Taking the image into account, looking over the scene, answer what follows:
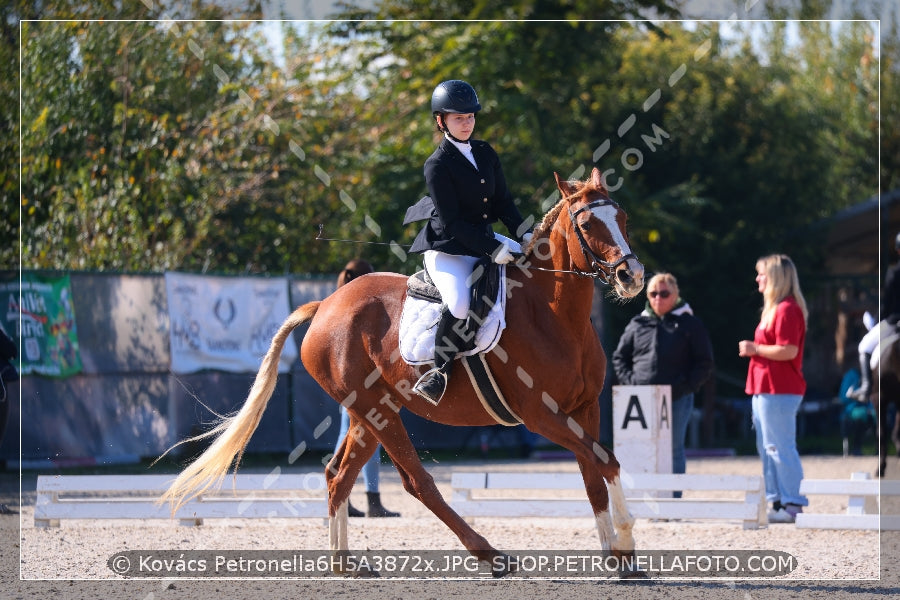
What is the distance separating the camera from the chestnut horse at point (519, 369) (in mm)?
5914

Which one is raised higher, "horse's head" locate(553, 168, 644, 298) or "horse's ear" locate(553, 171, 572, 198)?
"horse's ear" locate(553, 171, 572, 198)

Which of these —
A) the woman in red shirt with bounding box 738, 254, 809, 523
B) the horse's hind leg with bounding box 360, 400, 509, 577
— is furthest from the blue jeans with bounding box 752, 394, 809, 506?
the horse's hind leg with bounding box 360, 400, 509, 577

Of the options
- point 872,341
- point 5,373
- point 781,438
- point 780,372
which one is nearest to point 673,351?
point 780,372

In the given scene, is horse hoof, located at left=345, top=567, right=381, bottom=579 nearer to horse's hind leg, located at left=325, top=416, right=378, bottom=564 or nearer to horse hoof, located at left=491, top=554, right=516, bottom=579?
horse's hind leg, located at left=325, top=416, right=378, bottom=564

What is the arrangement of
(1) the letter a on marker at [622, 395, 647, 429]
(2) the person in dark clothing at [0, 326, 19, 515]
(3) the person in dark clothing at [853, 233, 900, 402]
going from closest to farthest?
(1) the letter a on marker at [622, 395, 647, 429] → (2) the person in dark clothing at [0, 326, 19, 515] → (3) the person in dark clothing at [853, 233, 900, 402]

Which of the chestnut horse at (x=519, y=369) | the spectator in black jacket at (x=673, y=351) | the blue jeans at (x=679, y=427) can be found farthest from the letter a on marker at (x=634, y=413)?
the chestnut horse at (x=519, y=369)

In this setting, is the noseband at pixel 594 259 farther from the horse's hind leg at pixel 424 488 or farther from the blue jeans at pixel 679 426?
the blue jeans at pixel 679 426

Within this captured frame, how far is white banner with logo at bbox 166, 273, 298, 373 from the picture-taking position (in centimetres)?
1337

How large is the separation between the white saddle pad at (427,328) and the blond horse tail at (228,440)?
111 centimetres

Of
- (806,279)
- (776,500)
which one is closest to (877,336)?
(776,500)

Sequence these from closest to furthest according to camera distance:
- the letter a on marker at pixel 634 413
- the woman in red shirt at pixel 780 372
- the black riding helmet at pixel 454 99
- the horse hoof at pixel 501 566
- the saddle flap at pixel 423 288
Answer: the horse hoof at pixel 501 566 → the black riding helmet at pixel 454 99 → the saddle flap at pixel 423 288 → the woman in red shirt at pixel 780 372 → the letter a on marker at pixel 634 413

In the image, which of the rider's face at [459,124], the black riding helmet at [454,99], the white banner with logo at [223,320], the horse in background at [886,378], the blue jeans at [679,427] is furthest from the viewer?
the white banner with logo at [223,320]

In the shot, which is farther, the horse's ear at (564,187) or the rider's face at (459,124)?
the rider's face at (459,124)

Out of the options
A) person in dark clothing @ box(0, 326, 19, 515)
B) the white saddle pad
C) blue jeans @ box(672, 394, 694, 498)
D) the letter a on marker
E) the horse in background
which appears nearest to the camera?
the white saddle pad
